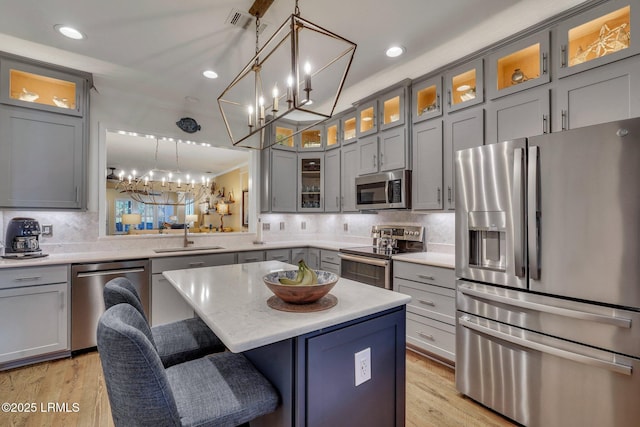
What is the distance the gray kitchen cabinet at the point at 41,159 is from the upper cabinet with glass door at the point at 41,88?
0.07m

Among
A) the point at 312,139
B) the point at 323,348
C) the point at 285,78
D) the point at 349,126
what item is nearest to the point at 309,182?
the point at 312,139

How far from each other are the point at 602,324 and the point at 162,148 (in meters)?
6.20

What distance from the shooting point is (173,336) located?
5.56 ft

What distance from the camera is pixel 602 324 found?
63.1 inches

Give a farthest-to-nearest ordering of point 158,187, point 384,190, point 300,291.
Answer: point 158,187
point 384,190
point 300,291

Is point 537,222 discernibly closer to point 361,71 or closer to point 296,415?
point 296,415

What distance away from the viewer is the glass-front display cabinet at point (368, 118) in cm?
360

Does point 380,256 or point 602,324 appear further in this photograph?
point 380,256

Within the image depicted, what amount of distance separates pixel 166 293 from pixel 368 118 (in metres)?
3.07

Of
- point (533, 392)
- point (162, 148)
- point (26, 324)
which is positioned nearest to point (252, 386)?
point (533, 392)

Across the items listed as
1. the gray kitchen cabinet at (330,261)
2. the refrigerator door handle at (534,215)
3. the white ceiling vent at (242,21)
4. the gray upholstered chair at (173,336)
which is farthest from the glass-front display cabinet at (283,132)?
the refrigerator door handle at (534,215)

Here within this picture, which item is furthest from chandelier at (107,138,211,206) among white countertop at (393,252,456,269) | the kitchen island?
the kitchen island

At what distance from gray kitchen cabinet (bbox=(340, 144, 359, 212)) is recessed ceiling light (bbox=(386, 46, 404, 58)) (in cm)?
124

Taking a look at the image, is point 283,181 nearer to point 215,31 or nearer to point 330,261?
point 330,261
